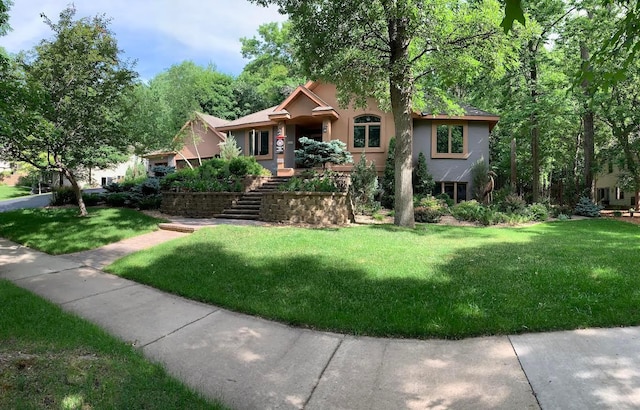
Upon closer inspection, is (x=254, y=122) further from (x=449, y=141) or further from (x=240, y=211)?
(x=449, y=141)

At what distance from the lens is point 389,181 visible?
1688 centimetres

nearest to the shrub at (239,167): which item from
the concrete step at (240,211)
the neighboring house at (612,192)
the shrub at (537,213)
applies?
the concrete step at (240,211)

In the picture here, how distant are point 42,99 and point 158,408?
8.55m

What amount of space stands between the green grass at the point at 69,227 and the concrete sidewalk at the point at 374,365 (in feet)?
16.8

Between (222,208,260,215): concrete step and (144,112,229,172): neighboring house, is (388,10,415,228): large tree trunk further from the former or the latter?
(144,112,229,172): neighboring house

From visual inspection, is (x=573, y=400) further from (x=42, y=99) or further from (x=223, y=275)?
(x=42, y=99)

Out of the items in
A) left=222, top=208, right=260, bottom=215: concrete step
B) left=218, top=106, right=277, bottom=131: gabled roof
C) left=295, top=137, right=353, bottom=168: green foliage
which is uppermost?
left=218, top=106, right=277, bottom=131: gabled roof

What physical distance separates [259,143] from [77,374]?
19373mm

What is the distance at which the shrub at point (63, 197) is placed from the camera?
16.0 m

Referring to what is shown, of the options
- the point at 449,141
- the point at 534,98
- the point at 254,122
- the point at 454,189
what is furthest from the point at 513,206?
the point at 254,122

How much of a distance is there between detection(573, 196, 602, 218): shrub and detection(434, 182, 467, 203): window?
188 inches

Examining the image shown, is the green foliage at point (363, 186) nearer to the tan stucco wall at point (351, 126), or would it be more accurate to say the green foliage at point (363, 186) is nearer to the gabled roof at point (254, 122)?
the tan stucco wall at point (351, 126)

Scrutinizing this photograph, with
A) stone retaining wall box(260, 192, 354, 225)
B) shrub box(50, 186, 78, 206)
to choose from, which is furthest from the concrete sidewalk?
shrub box(50, 186, 78, 206)

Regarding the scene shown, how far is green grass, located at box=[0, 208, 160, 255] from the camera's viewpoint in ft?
30.1
